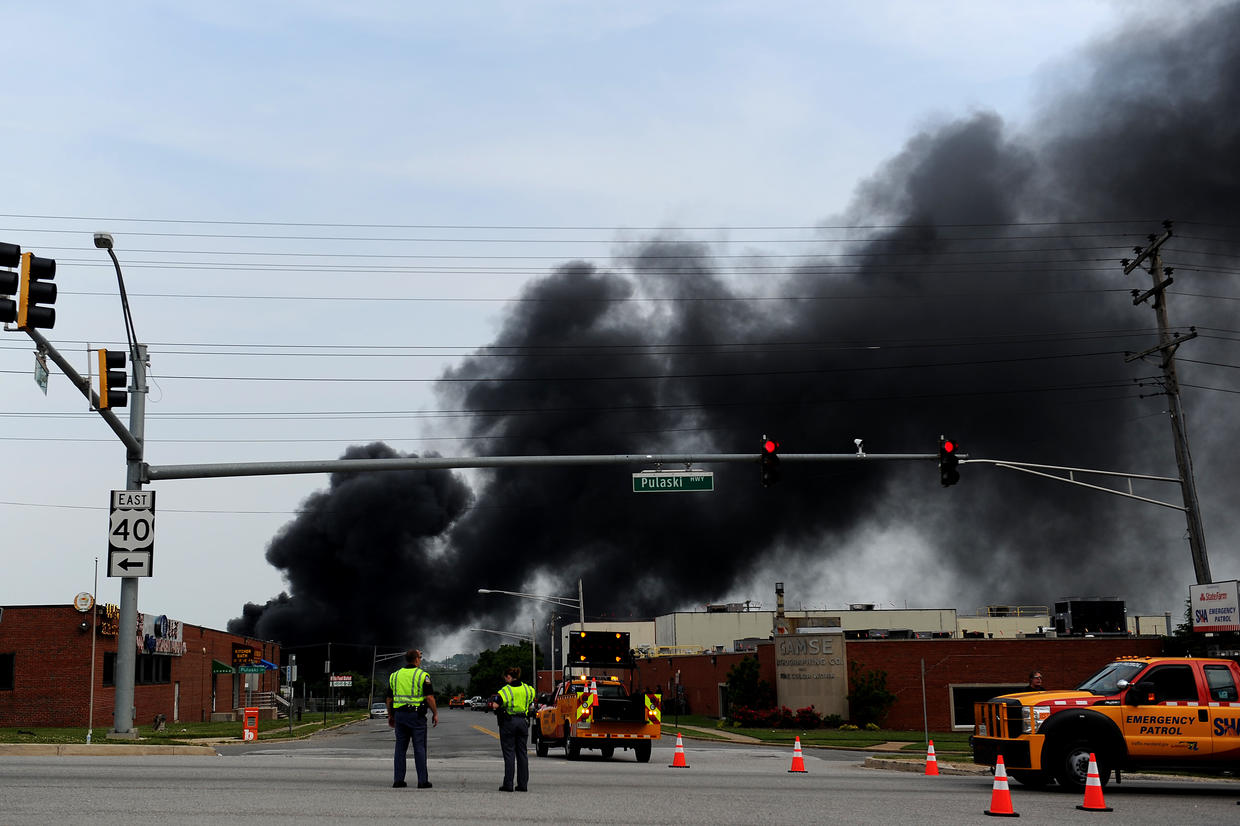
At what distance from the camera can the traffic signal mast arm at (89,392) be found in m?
19.8

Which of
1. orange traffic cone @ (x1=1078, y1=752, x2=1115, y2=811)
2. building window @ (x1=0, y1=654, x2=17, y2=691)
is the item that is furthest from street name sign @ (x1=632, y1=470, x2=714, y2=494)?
building window @ (x1=0, y1=654, x2=17, y2=691)

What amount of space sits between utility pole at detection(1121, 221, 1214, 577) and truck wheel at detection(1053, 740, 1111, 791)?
15385 mm

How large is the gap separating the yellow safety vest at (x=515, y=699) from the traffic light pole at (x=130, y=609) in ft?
36.1

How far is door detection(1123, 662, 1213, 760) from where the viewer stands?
55.4 feet

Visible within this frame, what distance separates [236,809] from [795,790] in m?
7.74

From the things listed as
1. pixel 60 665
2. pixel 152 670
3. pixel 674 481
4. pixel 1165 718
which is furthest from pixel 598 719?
pixel 152 670

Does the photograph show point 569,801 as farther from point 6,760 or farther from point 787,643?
point 787,643

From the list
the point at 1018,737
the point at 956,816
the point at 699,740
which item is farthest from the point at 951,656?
the point at 956,816

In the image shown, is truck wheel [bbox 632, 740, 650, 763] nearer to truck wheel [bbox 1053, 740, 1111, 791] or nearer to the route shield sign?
truck wheel [bbox 1053, 740, 1111, 791]

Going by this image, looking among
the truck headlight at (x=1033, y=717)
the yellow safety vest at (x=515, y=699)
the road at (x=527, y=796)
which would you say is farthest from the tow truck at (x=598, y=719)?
the truck headlight at (x=1033, y=717)

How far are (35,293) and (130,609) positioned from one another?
866 centimetres

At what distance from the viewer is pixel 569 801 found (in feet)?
45.1

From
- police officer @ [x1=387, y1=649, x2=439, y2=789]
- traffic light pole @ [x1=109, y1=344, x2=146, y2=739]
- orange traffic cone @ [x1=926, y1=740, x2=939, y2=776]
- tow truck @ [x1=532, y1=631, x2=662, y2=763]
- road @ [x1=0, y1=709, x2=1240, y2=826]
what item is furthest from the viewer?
tow truck @ [x1=532, y1=631, x2=662, y2=763]

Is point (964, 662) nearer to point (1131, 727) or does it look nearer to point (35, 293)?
point (1131, 727)
